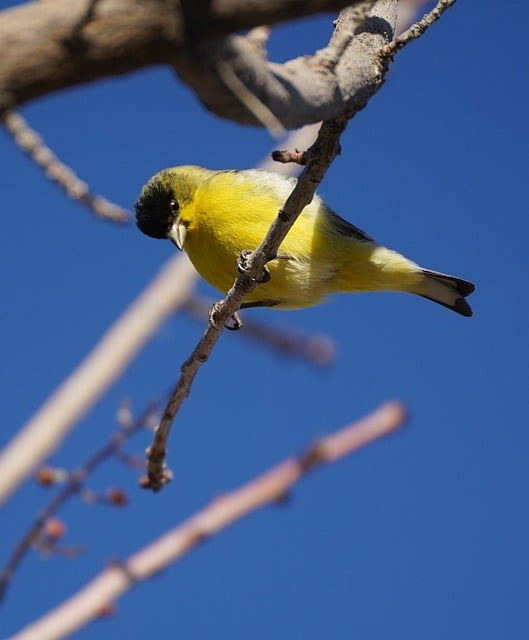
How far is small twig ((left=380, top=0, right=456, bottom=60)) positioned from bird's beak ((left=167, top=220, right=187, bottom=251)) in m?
2.52

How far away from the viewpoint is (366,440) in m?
2.08

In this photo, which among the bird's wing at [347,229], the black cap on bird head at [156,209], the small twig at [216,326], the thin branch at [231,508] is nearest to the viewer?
the thin branch at [231,508]

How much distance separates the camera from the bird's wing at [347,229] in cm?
448

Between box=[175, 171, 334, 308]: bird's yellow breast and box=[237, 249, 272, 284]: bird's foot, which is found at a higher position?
box=[175, 171, 334, 308]: bird's yellow breast

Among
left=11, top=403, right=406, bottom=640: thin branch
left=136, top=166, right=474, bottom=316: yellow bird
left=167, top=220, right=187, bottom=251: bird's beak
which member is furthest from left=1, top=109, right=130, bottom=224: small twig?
left=167, top=220, right=187, bottom=251: bird's beak

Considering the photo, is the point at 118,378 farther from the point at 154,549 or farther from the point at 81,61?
the point at 81,61

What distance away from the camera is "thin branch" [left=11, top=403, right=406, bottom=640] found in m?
1.97

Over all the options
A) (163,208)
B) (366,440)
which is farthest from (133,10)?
(163,208)

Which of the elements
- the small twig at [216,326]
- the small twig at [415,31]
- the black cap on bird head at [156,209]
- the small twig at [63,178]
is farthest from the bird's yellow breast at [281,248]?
the small twig at [63,178]

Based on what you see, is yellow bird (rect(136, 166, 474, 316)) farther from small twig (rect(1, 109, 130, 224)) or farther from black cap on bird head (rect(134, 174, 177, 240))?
small twig (rect(1, 109, 130, 224))

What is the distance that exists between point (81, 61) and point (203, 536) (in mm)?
1297

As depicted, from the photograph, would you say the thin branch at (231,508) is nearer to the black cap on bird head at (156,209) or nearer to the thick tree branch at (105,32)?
the thick tree branch at (105,32)

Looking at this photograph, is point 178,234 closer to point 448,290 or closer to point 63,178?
point 448,290

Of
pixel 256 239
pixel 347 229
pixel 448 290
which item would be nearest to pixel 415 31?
pixel 256 239
